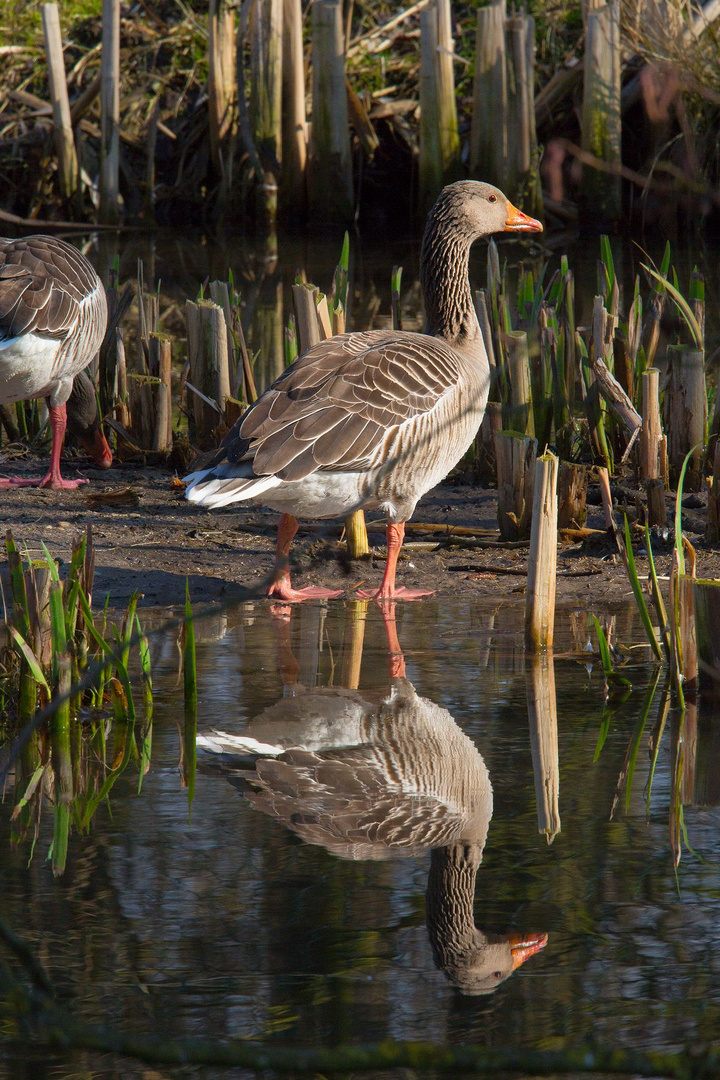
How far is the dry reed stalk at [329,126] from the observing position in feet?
52.4

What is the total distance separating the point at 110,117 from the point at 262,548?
11.5m

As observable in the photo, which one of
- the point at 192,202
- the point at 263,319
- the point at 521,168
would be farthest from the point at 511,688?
the point at 192,202

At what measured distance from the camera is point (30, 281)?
693cm

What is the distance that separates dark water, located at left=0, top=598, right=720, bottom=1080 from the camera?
8.02 feet

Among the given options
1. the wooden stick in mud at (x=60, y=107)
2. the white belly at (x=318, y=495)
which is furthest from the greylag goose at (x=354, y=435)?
the wooden stick in mud at (x=60, y=107)

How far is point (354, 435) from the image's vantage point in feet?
16.9

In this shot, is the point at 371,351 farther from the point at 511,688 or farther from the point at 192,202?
the point at 192,202

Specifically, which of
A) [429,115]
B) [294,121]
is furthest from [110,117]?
[429,115]

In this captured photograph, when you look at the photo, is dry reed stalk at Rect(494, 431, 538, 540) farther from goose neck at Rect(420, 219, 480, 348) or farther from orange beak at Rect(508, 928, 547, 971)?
orange beak at Rect(508, 928, 547, 971)

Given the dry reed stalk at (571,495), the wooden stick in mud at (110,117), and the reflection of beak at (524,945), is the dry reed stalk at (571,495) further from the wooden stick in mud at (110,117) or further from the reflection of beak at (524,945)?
the wooden stick in mud at (110,117)

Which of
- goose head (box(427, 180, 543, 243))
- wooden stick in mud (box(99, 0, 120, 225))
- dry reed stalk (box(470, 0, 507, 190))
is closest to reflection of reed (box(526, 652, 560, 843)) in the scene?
goose head (box(427, 180, 543, 243))

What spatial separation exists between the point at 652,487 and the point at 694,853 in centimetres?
307

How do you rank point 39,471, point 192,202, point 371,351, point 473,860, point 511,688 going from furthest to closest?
point 192,202 → point 39,471 → point 371,351 → point 511,688 → point 473,860

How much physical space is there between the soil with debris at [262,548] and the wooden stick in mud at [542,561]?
669mm
